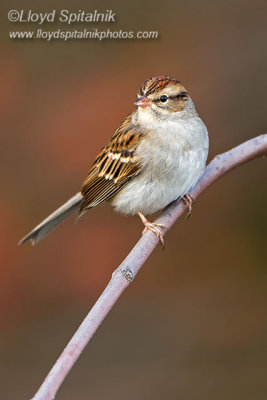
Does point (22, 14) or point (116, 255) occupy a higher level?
point (22, 14)

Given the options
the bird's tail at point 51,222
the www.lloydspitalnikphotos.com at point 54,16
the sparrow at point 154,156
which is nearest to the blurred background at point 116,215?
the www.lloydspitalnikphotos.com at point 54,16

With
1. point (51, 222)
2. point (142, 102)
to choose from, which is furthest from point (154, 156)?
point (51, 222)

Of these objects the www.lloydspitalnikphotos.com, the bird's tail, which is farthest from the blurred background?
the bird's tail

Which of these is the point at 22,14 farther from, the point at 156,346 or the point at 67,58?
the point at 156,346

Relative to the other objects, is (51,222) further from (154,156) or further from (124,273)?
(124,273)

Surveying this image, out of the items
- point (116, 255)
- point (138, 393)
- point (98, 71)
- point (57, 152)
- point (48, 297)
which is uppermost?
point (98, 71)

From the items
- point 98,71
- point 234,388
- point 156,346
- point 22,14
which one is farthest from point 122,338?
point 22,14
